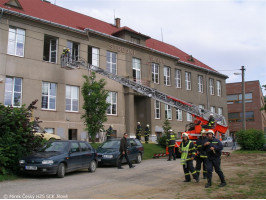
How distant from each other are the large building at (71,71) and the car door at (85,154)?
10490 mm

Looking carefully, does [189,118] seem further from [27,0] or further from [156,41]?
[27,0]

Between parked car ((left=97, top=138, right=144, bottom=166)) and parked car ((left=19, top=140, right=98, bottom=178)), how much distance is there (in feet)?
4.40

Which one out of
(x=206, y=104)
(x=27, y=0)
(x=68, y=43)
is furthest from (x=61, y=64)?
(x=206, y=104)

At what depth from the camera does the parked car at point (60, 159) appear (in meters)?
10.6

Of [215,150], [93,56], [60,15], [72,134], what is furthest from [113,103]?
[215,150]

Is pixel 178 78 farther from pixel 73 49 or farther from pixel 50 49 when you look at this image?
pixel 50 49

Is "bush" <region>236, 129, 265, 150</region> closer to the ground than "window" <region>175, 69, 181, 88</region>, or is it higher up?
closer to the ground

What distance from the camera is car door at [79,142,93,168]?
12.3m

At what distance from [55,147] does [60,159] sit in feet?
3.43

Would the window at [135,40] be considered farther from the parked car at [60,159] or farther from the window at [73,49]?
the parked car at [60,159]

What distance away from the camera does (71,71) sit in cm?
2508

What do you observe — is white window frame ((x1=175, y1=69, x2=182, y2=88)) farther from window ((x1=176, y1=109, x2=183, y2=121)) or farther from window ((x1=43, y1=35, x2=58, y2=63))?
window ((x1=43, y1=35, x2=58, y2=63))

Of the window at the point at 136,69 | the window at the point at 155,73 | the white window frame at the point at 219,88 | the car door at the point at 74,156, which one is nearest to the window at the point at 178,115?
the window at the point at 155,73

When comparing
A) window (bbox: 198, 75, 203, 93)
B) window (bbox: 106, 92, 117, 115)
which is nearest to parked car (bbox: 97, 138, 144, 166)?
window (bbox: 106, 92, 117, 115)
